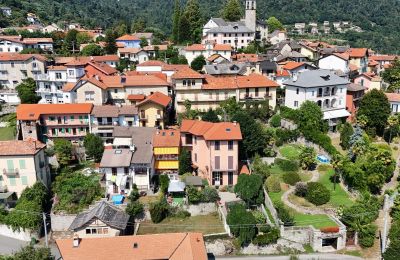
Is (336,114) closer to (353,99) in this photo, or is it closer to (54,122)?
(353,99)

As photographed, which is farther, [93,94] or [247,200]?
[93,94]

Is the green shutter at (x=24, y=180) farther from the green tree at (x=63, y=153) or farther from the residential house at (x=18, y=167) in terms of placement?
the green tree at (x=63, y=153)

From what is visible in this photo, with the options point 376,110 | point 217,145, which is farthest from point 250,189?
point 376,110

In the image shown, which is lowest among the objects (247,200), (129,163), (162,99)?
(247,200)

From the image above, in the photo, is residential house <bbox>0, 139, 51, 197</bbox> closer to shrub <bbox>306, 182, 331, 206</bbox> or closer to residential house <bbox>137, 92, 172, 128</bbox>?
residential house <bbox>137, 92, 172, 128</bbox>

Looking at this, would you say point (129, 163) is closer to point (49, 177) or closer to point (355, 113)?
point (49, 177)

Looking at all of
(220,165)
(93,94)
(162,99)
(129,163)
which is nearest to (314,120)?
(220,165)

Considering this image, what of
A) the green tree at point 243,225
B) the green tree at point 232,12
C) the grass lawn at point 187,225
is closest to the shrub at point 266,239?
the green tree at point 243,225
